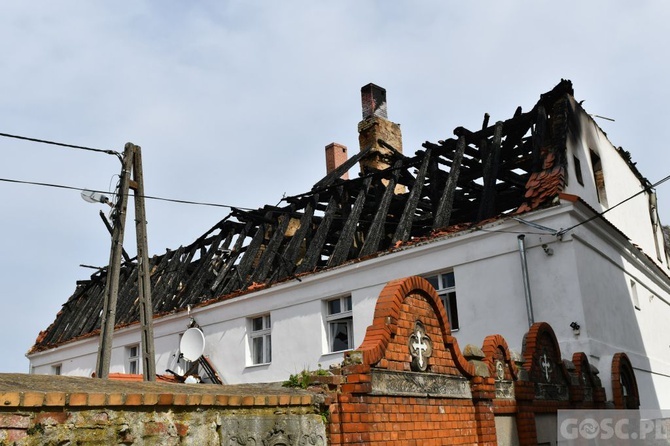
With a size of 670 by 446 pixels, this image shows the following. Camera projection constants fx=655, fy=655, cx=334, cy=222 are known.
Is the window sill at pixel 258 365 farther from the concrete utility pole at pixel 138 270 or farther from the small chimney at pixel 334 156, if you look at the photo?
the small chimney at pixel 334 156

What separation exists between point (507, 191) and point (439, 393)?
9.49 meters

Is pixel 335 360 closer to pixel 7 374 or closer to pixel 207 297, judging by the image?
pixel 207 297

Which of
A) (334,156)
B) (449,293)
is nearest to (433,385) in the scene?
(449,293)

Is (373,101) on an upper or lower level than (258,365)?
upper

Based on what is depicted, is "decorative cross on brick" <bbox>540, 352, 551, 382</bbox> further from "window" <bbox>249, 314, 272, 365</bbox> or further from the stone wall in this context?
"window" <bbox>249, 314, 272, 365</bbox>

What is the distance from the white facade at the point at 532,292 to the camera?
12969mm

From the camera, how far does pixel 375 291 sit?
51.0 ft

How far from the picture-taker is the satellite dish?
1739 cm

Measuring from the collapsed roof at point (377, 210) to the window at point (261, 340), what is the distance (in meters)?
1.00

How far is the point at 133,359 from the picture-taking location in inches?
868

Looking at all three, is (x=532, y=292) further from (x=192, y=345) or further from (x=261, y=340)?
(x=192, y=345)

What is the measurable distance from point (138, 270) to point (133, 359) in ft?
32.4

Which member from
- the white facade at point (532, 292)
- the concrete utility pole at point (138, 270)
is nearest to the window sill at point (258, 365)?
the white facade at point (532, 292)

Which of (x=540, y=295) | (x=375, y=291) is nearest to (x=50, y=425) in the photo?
(x=540, y=295)
